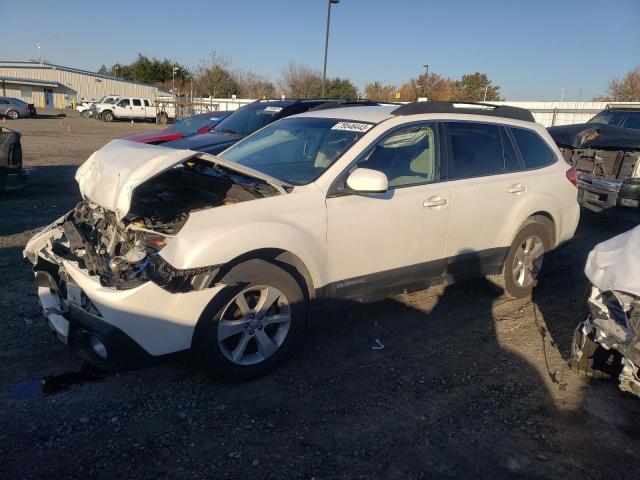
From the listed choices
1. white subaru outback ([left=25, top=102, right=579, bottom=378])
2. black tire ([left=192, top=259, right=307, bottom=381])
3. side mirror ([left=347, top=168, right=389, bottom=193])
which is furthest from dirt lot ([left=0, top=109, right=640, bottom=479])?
side mirror ([left=347, top=168, right=389, bottom=193])

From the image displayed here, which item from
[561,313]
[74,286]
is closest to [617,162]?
[561,313]

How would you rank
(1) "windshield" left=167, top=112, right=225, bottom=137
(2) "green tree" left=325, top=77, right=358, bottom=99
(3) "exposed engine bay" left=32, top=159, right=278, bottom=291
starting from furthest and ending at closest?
(2) "green tree" left=325, top=77, right=358, bottom=99, (1) "windshield" left=167, top=112, right=225, bottom=137, (3) "exposed engine bay" left=32, top=159, right=278, bottom=291

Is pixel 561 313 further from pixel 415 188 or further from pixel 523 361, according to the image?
pixel 415 188

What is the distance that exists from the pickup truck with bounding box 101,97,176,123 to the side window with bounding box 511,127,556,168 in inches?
1482

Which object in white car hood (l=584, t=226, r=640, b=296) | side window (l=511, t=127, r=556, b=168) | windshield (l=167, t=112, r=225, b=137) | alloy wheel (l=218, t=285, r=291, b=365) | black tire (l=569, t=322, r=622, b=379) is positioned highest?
side window (l=511, t=127, r=556, b=168)

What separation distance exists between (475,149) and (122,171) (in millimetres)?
3084

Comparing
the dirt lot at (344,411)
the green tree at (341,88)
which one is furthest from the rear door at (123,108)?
the dirt lot at (344,411)

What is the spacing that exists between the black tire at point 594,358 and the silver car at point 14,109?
4145 centimetres

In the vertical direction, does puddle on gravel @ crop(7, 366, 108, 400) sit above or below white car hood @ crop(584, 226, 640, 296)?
below

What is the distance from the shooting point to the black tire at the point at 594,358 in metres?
3.70

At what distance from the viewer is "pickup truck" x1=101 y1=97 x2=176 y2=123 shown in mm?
38219

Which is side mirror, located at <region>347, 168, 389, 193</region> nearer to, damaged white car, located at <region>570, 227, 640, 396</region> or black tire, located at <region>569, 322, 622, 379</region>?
damaged white car, located at <region>570, 227, 640, 396</region>

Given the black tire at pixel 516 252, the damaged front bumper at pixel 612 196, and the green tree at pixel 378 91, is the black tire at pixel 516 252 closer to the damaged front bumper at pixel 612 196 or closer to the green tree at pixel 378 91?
the damaged front bumper at pixel 612 196

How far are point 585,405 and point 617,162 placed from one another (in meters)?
6.73
